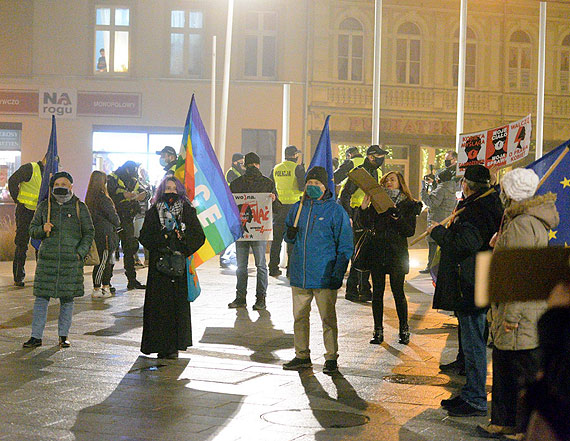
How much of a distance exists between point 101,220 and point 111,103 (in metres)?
17.8

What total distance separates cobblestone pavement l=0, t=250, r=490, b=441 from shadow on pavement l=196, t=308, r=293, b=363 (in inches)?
0.5

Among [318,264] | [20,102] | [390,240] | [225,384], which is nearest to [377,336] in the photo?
[390,240]

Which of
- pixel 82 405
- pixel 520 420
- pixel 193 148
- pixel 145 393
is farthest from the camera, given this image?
pixel 193 148

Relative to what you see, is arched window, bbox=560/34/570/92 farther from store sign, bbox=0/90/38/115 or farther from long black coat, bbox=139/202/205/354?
long black coat, bbox=139/202/205/354

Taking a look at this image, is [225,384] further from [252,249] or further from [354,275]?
[354,275]

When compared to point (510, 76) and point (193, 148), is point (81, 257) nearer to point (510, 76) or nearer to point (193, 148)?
point (193, 148)

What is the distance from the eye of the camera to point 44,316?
10.2 metres

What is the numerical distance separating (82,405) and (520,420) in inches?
175

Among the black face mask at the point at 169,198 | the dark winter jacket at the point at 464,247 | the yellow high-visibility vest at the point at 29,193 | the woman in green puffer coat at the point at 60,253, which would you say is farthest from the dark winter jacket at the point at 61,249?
the yellow high-visibility vest at the point at 29,193

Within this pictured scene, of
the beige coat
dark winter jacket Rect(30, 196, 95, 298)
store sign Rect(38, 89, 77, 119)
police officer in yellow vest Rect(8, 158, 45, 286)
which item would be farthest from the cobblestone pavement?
store sign Rect(38, 89, 77, 119)

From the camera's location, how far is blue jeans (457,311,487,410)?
7.43 metres

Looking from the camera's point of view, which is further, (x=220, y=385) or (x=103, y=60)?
(x=103, y=60)

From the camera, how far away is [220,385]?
839 cm

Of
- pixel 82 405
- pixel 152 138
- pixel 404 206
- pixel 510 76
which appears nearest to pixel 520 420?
pixel 82 405
